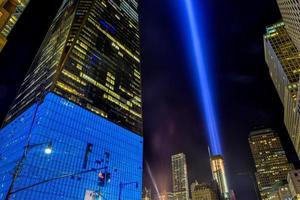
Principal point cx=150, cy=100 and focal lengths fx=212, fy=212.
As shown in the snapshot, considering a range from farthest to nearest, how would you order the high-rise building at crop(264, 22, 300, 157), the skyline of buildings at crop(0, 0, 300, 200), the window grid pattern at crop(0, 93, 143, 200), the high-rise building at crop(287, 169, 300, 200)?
the high-rise building at crop(287, 169, 300, 200)
the high-rise building at crop(264, 22, 300, 157)
the skyline of buildings at crop(0, 0, 300, 200)
the window grid pattern at crop(0, 93, 143, 200)

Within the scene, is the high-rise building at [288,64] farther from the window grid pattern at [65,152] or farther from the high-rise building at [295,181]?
the window grid pattern at [65,152]

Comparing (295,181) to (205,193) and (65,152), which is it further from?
(65,152)

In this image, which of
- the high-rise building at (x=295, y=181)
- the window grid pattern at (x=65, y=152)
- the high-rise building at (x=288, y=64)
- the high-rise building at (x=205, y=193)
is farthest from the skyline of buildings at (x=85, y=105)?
the high-rise building at (x=205, y=193)

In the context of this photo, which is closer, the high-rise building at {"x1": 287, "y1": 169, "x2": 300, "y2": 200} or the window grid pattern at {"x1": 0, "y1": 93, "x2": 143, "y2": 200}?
the window grid pattern at {"x1": 0, "y1": 93, "x2": 143, "y2": 200}

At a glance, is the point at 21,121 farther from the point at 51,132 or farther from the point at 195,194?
the point at 195,194

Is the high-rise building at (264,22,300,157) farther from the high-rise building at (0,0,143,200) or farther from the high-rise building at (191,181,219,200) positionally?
the high-rise building at (191,181,219,200)

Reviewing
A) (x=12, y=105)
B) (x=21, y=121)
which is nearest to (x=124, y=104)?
(x=21, y=121)

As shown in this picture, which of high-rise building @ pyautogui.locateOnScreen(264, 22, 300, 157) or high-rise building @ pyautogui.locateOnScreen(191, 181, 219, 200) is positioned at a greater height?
high-rise building @ pyautogui.locateOnScreen(264, 22, 300, 157)

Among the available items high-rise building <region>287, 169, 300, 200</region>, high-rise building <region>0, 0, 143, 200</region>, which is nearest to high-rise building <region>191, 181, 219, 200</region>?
high-rise building <region>287, 169, 300, 200</region>

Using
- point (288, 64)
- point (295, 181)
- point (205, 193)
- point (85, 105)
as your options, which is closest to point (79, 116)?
point (85, 105)
